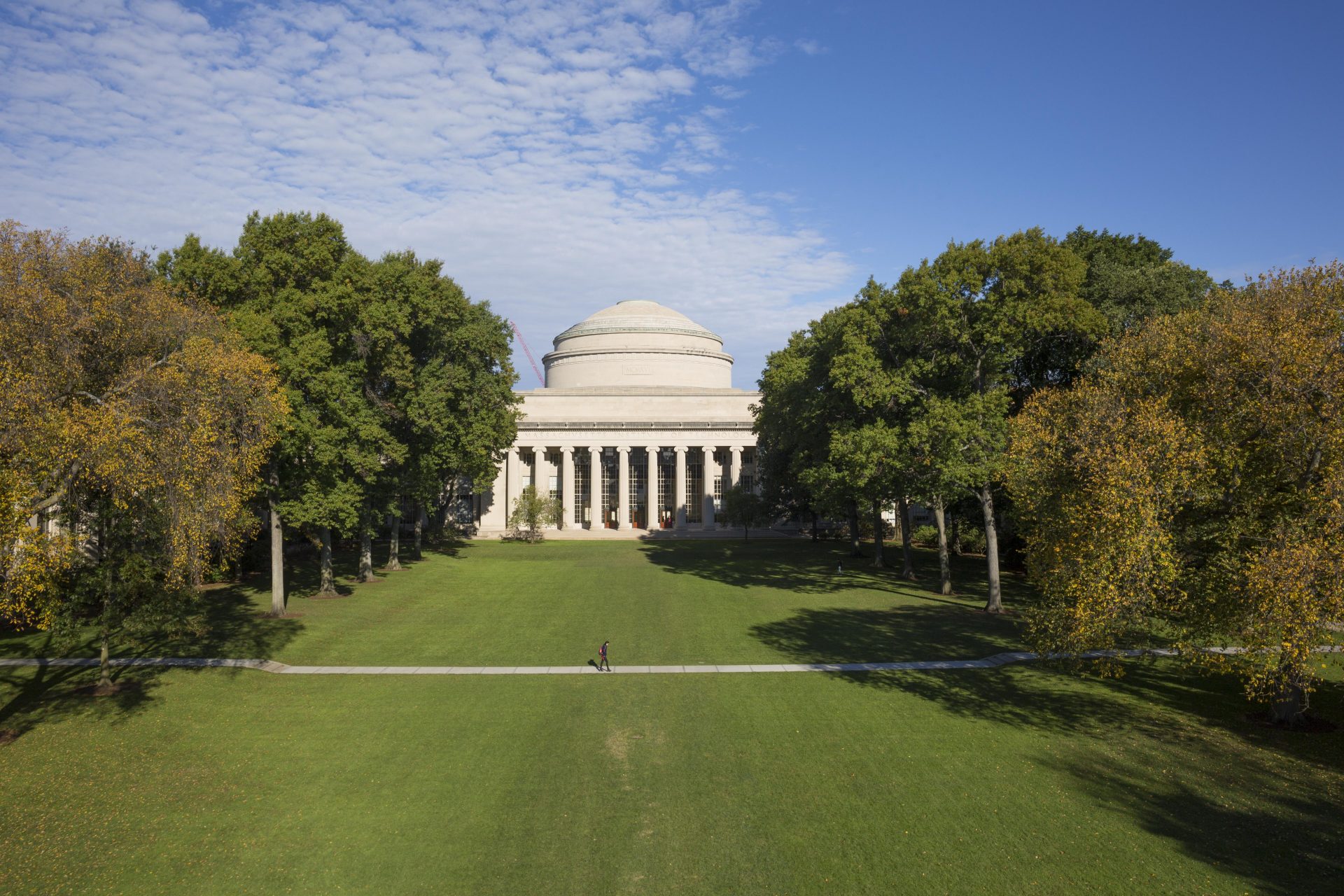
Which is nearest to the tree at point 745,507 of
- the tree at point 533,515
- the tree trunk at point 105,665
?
the tree at point 533,515

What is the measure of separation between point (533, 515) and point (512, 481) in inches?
475

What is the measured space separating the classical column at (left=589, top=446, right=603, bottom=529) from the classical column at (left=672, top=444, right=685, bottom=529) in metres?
7.54

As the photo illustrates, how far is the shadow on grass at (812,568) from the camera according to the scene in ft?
142

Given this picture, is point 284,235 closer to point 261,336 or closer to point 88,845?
point 261,336

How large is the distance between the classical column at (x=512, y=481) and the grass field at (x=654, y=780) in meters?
49.7

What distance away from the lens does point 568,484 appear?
79812 millimetres

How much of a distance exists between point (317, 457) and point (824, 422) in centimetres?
2613

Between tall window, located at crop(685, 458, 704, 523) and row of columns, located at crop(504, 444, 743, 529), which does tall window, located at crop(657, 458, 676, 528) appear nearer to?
row of columns, located at crop(504, 444, 743, 529)

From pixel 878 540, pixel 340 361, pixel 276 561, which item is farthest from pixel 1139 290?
pixel 276 561

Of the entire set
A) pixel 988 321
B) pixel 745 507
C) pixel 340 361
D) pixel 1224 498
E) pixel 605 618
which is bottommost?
pixel 605 618

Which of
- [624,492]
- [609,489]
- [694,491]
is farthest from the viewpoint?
[609,489]

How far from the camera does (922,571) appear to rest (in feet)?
164

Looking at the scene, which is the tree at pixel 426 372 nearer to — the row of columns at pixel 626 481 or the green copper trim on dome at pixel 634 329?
the row of columns at pixel 626 481

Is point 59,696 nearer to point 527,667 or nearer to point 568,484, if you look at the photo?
point 527,667
